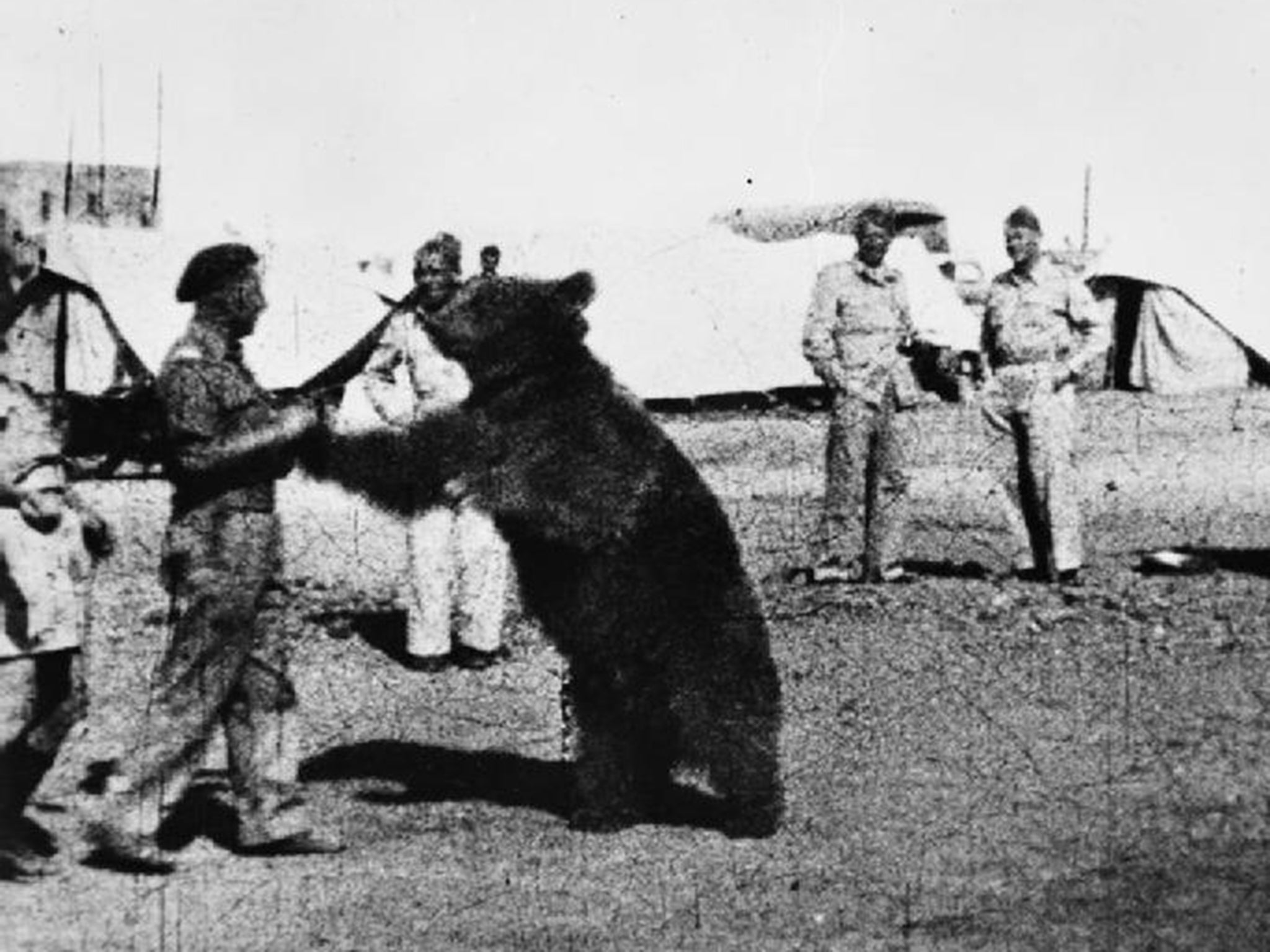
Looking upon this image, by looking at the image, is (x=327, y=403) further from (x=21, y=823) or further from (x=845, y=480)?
(x=845, y=480)

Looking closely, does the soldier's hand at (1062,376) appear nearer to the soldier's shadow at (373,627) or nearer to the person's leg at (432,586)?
the person's leg at (432,586)

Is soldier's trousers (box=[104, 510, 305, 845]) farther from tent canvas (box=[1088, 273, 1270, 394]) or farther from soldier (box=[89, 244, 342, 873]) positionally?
tent canvas (box=[1088, 273, 1270, 394])

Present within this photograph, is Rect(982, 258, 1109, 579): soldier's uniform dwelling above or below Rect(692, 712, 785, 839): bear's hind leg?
above

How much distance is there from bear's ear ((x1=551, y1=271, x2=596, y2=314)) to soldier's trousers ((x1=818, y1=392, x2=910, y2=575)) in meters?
1.84

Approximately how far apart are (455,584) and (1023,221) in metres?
2.69

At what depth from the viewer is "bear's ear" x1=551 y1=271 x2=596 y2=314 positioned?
171 inches

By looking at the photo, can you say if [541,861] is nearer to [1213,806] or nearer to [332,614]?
[1213,806]

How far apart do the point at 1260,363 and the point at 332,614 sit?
16.3 feet

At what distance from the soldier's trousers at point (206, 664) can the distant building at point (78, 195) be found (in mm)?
1987

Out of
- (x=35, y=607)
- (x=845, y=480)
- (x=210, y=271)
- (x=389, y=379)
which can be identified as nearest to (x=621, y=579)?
(x=210, y=271)

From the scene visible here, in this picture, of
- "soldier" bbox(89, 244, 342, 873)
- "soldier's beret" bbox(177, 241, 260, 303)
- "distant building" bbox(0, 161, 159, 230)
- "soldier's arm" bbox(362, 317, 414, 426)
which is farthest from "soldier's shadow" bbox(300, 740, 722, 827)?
"distant building" bbox(0, 161, 159, 230)

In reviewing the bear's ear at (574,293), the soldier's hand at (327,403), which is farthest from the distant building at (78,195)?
the bear's ear at (574,293)

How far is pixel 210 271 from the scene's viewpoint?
12.0 feet

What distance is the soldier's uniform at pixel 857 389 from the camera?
5.89 m
